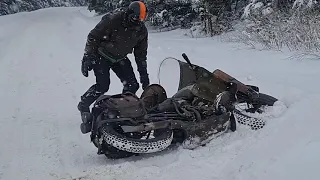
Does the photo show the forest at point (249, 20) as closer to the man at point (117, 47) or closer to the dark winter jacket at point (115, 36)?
the man at point (117, 47)

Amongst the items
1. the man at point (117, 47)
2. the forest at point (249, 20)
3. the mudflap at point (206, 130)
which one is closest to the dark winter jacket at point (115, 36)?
the man at point (117, 47)

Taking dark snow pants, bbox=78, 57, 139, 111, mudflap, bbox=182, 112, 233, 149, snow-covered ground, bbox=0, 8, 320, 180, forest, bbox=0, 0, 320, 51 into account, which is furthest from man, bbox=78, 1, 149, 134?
forest, bbox=0, 0, 320, 51

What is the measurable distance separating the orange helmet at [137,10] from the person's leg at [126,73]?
33.4 inches

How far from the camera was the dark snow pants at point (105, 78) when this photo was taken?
519 cm

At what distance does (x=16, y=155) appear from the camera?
4570mm

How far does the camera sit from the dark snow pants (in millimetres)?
5191

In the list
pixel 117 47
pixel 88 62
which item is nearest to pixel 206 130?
pixel 117 47

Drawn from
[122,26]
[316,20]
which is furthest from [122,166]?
[316,20]

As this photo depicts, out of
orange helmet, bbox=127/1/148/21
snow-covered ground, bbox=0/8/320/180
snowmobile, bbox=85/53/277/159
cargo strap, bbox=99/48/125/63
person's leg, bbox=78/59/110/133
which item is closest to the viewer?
snow-covered ground, bbox=0/8/320/180

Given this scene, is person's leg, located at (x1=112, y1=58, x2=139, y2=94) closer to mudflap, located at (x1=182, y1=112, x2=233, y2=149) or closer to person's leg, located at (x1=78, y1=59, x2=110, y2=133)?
person's leg, located at (x1=78, y1=59, x2=110, y2=133)

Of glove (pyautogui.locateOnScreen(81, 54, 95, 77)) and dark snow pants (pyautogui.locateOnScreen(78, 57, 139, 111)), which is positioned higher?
glove (pyautogui.locateOnScreen(81, 54, 95, 77))

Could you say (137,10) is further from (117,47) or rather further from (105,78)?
(105,78)

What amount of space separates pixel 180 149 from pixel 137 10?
162 cm

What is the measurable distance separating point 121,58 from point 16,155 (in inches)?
67.3
